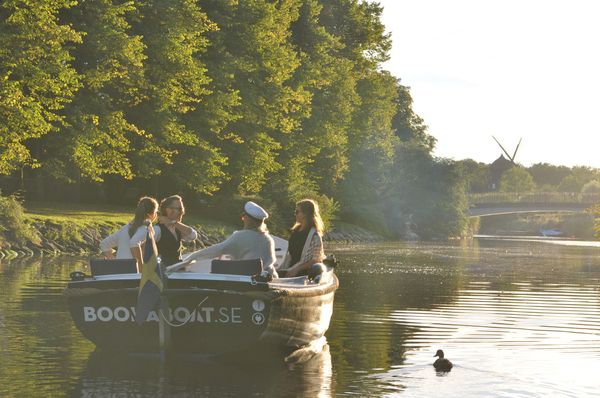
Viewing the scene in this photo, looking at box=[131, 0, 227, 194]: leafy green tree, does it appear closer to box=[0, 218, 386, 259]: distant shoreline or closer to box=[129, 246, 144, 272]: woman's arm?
box=[0, 218, 386, 259]: distant shoreline

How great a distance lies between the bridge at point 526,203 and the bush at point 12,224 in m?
103

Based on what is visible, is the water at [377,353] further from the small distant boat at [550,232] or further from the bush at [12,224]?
the small distant boat at [550,232]

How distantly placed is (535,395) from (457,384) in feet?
3.68

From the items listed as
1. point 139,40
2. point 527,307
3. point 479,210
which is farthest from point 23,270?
point 479,210

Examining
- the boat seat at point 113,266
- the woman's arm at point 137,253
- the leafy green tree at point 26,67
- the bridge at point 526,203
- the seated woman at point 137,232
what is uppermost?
the leafy green tree at point 26,67

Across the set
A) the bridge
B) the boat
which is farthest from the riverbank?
the bridge

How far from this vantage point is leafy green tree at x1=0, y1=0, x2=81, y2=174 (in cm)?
4294

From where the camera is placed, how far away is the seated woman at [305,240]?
1906 centimetres

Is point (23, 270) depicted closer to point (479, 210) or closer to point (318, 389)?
point (318, 389)

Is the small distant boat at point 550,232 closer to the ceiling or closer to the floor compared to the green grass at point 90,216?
closer to the floor

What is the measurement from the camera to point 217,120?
6169cm

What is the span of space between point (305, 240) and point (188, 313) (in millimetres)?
3986

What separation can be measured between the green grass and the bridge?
85.1 metres

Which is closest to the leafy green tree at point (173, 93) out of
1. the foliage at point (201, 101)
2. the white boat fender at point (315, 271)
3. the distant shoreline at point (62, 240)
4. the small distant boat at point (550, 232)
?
the foliage at point (201, 101)
